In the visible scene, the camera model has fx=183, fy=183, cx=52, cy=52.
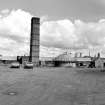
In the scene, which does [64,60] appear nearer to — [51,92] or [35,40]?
[35,40]

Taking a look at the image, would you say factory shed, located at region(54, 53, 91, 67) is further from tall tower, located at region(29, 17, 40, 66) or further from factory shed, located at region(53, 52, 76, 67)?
tall tower, located at region(29, 17, 40, 66)

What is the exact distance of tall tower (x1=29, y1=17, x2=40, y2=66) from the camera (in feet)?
205

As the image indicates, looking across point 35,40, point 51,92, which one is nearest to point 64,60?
point 35,40

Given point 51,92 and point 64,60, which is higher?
point 64,60

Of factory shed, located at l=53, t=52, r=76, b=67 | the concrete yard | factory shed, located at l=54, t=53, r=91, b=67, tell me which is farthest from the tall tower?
the concrete yard

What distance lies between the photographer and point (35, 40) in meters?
62.9

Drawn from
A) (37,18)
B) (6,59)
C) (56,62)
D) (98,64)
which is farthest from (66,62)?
(6,59)

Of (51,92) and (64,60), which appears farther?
(64,60)

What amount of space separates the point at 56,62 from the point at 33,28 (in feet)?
67.4

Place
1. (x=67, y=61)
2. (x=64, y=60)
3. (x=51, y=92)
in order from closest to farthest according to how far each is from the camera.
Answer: (x=51, y=92) → (x=67, y=61) → (x=64, y=60)

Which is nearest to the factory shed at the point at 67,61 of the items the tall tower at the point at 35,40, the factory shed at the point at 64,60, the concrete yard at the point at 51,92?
the factory shed at the point at 64,60

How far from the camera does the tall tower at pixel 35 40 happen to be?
62406 millimetres

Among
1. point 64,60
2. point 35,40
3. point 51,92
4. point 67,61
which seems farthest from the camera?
point 64,60

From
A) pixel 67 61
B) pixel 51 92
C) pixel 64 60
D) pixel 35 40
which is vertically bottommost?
pixel 51 92
